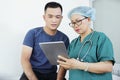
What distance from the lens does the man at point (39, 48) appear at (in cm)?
182

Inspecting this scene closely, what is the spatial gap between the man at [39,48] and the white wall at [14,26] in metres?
0.36

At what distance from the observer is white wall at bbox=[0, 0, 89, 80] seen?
215cm

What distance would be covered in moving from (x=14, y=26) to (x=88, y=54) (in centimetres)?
105

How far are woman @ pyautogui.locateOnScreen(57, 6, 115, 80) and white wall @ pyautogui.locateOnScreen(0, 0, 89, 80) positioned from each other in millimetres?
811

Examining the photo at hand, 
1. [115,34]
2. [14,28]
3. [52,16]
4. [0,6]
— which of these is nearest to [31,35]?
[52,16]

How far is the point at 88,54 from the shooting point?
4.67ft

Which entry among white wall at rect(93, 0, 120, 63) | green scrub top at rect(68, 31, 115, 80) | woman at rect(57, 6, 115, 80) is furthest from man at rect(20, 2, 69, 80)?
white wall at rect(93, 0, 120, 63)

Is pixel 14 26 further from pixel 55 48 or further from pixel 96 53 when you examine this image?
pixel 96 53

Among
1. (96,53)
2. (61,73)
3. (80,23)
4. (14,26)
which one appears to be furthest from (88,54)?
(14,26)

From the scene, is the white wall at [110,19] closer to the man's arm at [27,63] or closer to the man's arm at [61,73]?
the man's arm at [61,73]

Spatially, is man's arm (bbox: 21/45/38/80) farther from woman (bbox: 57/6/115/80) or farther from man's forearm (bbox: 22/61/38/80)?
woman (bbox: 57/6/115/80)

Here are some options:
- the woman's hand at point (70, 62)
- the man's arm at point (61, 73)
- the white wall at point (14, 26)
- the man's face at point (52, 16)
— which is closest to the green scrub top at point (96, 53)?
the woman's hand at point (70, 62)

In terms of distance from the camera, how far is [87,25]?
148 cm

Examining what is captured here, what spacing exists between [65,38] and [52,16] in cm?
28
